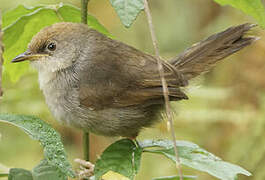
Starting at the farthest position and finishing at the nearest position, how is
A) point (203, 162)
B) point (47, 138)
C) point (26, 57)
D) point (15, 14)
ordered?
point (26, 57)
point (15, 14)
point (203, 162)
point (47, 138)

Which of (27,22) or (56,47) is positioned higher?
(56,47)

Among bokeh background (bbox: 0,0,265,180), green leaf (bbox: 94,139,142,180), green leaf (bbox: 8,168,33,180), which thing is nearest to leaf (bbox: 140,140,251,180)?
green leaf (bbox: 94,139,142,180)

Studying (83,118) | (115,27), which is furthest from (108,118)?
(115,27)

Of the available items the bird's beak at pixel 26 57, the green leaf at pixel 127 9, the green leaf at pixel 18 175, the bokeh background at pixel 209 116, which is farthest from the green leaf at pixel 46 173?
the bokeh background at pixel 209 116

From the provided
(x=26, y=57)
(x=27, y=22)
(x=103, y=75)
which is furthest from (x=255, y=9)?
(x=26, y=57)

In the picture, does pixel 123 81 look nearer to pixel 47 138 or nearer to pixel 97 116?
pixel 97 116

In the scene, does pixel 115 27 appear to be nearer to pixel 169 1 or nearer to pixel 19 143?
pixel 169 1

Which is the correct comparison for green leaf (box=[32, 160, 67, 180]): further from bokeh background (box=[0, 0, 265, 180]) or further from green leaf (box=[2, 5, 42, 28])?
bokeh background (box=[0, 0, 265, 180])
